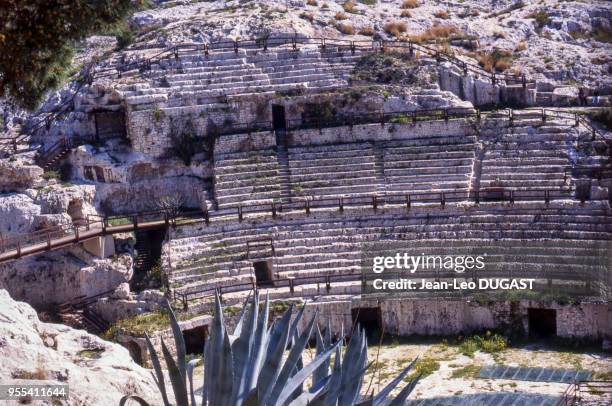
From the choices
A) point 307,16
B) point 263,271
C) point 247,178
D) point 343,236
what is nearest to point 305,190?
point 247,178

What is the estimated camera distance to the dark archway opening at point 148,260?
78.5ft

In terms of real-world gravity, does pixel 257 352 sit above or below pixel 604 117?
below

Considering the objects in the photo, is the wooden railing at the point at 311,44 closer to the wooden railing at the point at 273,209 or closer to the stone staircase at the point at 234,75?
the stone staircase at the point at 234,75

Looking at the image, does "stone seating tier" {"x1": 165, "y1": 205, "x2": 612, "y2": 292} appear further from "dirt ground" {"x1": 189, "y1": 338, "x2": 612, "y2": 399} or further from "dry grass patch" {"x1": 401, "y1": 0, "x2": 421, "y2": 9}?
"dry grass patch" {"x1": 401, "y1": 0, "x2": 421, "y2": 9}

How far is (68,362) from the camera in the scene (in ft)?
45.1

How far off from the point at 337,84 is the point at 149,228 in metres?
7.98

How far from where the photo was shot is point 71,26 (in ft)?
41.8

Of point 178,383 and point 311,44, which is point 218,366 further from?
point 311,44

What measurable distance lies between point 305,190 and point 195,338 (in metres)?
5.73

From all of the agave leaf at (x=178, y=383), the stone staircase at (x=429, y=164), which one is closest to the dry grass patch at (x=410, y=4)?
the stone staircase at (x=429, y=164)

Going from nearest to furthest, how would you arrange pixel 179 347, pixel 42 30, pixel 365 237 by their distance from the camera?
1. pixel 179 347
2. pixel 42 30
3. pixel 365 237

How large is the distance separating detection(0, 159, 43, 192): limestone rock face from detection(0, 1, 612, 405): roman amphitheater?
0.19 feet

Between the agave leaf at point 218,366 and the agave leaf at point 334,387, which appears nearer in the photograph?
the agave leaf at point 218,366

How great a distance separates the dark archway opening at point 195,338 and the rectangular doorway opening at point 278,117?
27.7 feet
